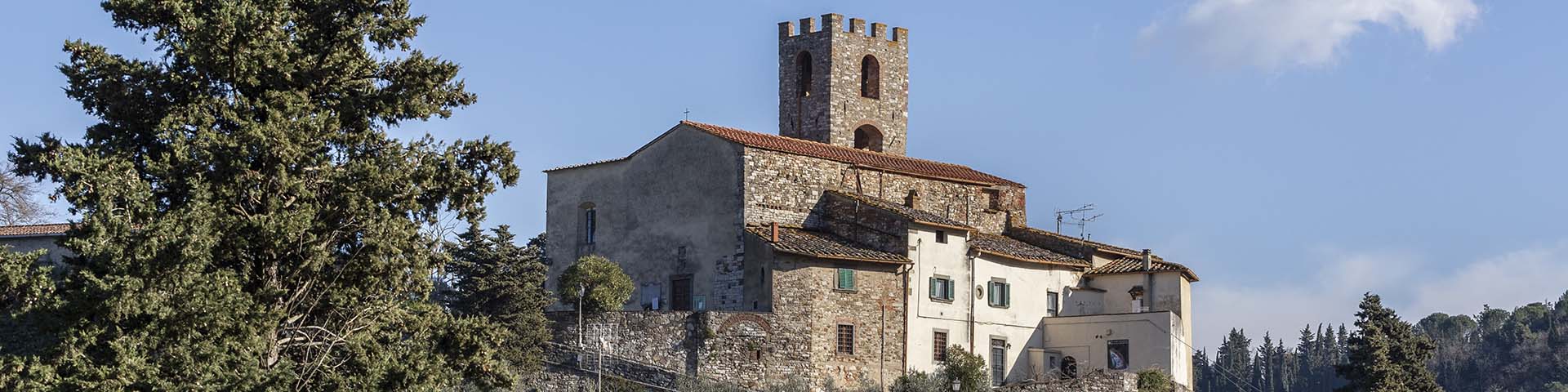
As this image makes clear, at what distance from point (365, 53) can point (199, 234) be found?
15.5 feet

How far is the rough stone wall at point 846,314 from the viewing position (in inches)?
1879

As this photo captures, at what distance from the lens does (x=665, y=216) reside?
169ft

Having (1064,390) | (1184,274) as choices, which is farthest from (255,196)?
(1184,274)

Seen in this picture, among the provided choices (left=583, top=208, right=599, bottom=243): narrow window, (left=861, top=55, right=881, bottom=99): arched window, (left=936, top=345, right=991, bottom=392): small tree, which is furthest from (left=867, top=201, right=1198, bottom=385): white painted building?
(left=861, top=55, right=881, bottom=99): arched window

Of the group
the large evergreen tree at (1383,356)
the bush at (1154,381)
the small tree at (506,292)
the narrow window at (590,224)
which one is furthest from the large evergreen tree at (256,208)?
the large evergreen tree at (1383,356)

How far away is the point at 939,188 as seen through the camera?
56.1 m

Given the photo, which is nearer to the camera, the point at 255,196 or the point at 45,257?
the point at 255,196

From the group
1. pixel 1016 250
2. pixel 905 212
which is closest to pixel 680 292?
pixel 905 212

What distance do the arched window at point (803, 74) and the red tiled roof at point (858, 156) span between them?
14.0 feet

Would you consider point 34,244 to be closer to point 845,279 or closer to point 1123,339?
point 845,279

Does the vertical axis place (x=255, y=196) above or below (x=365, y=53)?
below

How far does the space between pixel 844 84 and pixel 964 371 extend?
51.2 feet

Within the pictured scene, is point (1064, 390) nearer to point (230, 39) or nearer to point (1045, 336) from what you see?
point (1045, 336)

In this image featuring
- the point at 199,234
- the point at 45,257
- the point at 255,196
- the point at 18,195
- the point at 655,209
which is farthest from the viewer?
the point at 18,195
